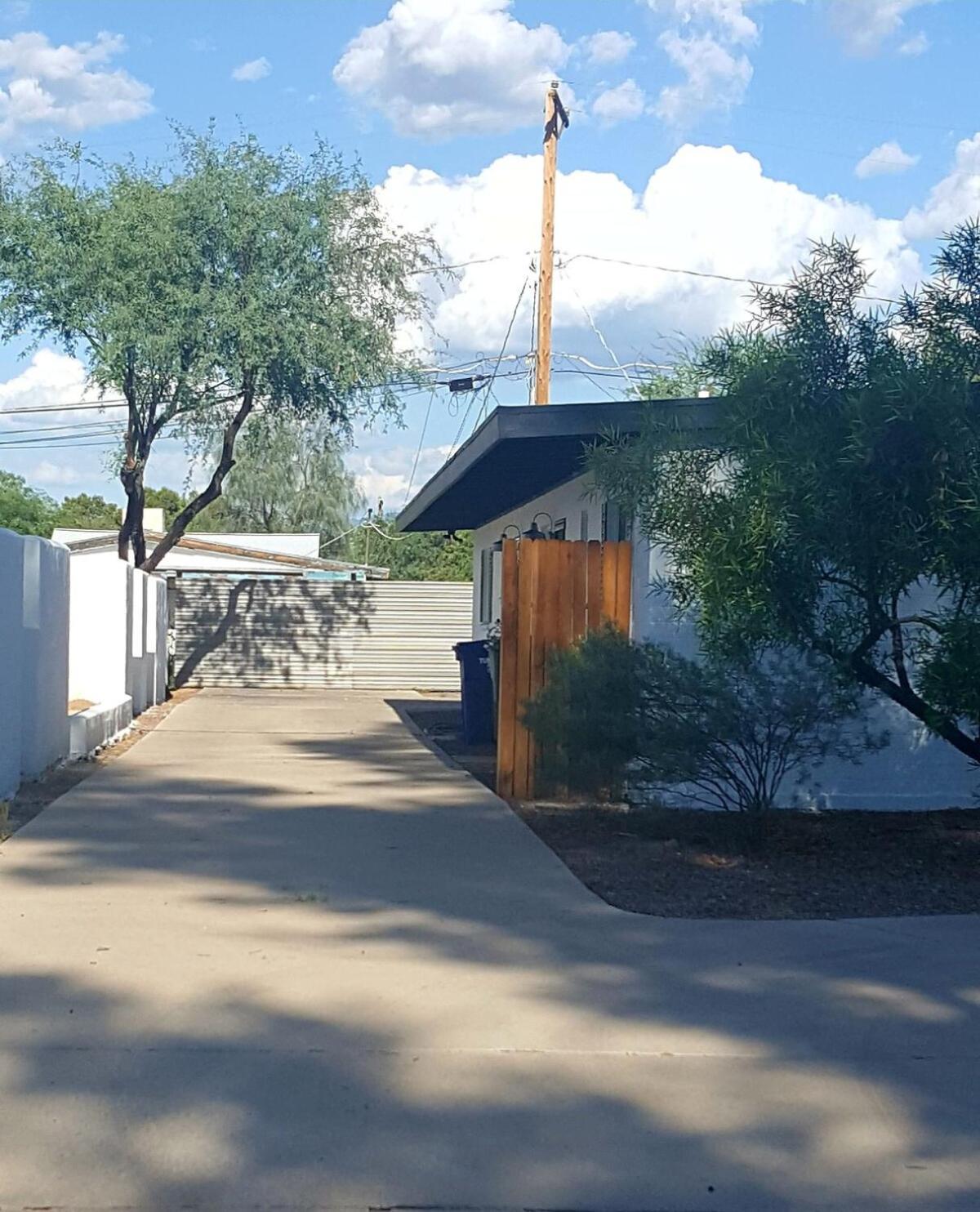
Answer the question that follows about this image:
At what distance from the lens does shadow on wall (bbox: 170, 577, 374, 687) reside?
2969 cm

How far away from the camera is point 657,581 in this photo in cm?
1113

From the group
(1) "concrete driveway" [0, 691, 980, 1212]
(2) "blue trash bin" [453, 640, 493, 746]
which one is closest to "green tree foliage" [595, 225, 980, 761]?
(1) "concrete driveway" [0, 691, 980, 1212]

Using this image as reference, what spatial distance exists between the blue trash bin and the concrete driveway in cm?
767

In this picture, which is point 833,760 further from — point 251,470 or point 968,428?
point 251,470

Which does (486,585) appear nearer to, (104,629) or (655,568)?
(104,629)

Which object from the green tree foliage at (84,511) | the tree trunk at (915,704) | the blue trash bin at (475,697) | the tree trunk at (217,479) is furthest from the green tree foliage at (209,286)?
the green tree foliage at (84,511)

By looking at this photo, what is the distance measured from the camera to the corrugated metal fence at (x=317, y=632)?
29750mm

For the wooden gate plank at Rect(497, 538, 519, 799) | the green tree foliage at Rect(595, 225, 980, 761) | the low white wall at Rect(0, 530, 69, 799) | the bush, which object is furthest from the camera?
the wooden gate plank at Rect(497, 538, 519, 799)

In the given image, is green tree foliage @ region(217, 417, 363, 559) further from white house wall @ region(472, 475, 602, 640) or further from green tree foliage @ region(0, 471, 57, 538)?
white house wall @ region(472, 475, 602, 640)

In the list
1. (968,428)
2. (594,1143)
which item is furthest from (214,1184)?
(968,428)

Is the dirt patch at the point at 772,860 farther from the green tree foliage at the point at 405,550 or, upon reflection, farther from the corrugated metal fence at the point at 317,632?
the green tree foliage at the point at 405,550

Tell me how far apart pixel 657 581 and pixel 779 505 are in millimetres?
2704

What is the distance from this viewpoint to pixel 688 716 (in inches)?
401

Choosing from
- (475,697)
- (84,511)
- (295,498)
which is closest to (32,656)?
(475,697)
